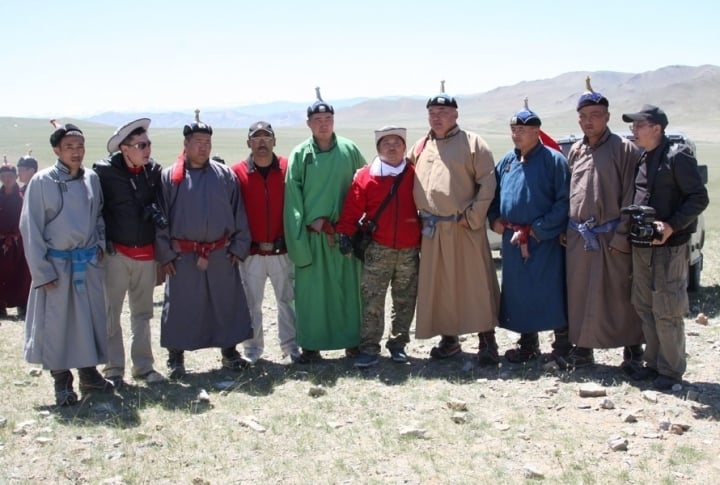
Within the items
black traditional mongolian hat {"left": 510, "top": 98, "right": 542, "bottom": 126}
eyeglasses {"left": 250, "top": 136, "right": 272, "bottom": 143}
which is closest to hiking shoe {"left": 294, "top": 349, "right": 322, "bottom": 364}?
eyeglasses {"left": 250, "top": 136, "right": 272, "bottom": 143}

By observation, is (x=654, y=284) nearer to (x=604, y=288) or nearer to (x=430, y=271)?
(x=604, y=288)

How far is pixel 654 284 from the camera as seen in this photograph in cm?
520

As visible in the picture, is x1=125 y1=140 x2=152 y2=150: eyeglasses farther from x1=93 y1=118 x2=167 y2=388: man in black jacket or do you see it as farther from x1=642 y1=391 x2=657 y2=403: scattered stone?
x1=642 y1=391 x2=657 y2=403: scattered stone

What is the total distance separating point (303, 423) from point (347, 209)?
1849mm

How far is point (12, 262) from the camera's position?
931 centimetres

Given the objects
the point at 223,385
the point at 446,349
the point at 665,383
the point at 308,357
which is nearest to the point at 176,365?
the point at 223,385

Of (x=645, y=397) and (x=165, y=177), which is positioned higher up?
(x=165, y=177)

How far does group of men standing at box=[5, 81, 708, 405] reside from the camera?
217 inches

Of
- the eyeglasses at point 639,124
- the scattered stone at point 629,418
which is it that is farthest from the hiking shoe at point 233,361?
the eyeglasses at point 639,124

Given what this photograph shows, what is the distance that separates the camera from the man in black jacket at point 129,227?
19.0ft

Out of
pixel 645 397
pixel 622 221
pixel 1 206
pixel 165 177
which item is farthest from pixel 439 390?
pixel 1 206

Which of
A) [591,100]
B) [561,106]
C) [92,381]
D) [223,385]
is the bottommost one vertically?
[223,385]

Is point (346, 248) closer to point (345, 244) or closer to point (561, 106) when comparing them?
point (345, 244)

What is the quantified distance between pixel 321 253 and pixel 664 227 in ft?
8.70
